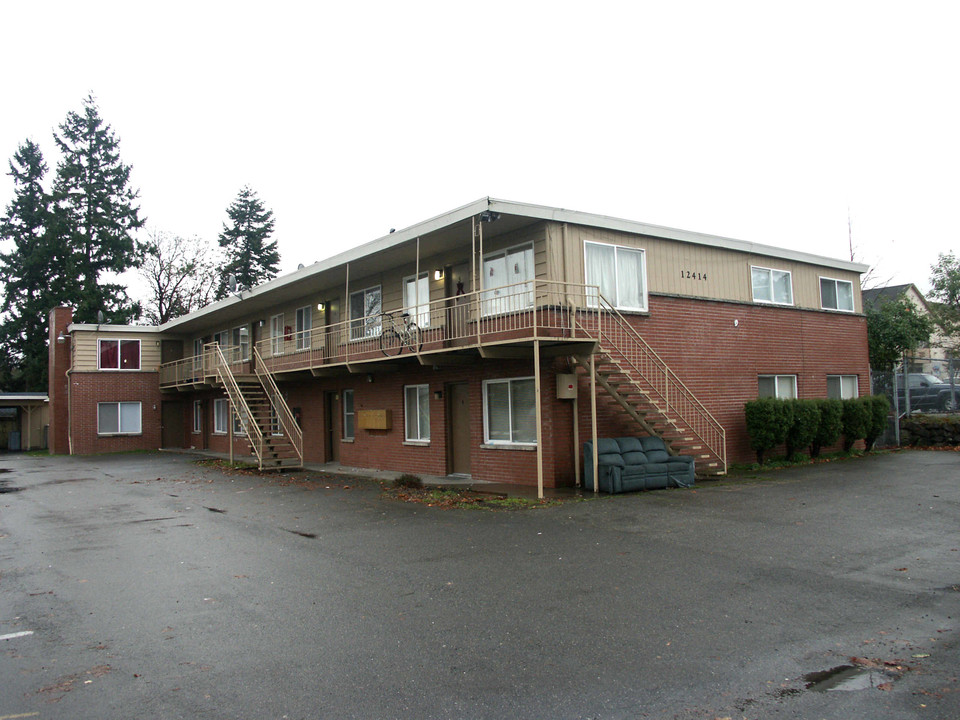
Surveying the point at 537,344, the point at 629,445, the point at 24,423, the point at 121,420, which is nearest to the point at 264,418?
the point at 537,344

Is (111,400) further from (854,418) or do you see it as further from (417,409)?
(854,418)

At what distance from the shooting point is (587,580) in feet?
23.8

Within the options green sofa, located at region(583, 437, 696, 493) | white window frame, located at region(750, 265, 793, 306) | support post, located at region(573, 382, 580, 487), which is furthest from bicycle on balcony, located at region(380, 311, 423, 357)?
white window frame, located at region(750, 265, 793, 306)

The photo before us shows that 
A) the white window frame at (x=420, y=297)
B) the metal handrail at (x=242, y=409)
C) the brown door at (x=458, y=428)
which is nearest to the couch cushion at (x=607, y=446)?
the brown door at (x=458, y=428)

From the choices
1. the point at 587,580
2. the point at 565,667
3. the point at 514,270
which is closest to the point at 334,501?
the point at 514,270

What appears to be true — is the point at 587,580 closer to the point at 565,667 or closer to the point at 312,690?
the point at 565,667

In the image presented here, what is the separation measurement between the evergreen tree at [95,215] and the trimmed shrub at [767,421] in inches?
1616

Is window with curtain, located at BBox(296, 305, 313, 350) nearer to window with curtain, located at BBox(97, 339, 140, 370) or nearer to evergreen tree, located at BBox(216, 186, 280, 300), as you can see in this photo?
window with curtain, located at BBox(97, 339, 140, 370)

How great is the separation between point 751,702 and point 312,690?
8.99 feet

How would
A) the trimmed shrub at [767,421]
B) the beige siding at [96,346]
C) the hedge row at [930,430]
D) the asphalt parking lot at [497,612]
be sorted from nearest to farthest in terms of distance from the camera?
the asphalt parking lot at [497,612]
the trimmed shrub at [767,421]
the hedge row at [930,430]
the beige siding at [96,346]

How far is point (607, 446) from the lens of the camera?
13.7 meters

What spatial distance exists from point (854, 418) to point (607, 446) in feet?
29.7

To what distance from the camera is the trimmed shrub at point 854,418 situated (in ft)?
61.8

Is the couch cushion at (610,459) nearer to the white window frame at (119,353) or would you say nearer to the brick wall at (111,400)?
the brick wall at (111,400)
